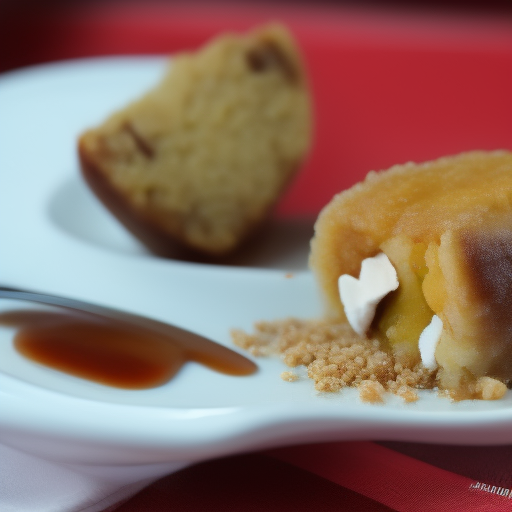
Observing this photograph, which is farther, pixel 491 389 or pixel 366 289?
pixel 366 289

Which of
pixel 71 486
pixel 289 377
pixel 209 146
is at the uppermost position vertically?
pixel 209 146

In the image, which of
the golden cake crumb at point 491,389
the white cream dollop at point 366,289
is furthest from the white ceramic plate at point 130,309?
the white cream dollop at point 366,289

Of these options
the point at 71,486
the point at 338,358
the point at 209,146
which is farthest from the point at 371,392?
the point at 209,146

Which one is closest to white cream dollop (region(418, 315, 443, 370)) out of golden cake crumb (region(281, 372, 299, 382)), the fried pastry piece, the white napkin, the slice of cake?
the fried pastry piece

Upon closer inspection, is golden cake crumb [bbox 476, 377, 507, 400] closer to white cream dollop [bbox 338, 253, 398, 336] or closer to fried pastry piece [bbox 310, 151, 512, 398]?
fried pastry piece [bbox 310, 151, 512, 398]

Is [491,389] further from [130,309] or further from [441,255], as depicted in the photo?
[130,309]

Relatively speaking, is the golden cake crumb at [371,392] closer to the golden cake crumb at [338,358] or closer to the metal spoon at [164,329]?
the golden cake crumb at [338,358]

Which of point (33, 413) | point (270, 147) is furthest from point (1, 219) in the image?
point (33, 413)

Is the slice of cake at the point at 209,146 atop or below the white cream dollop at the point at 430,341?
atop
